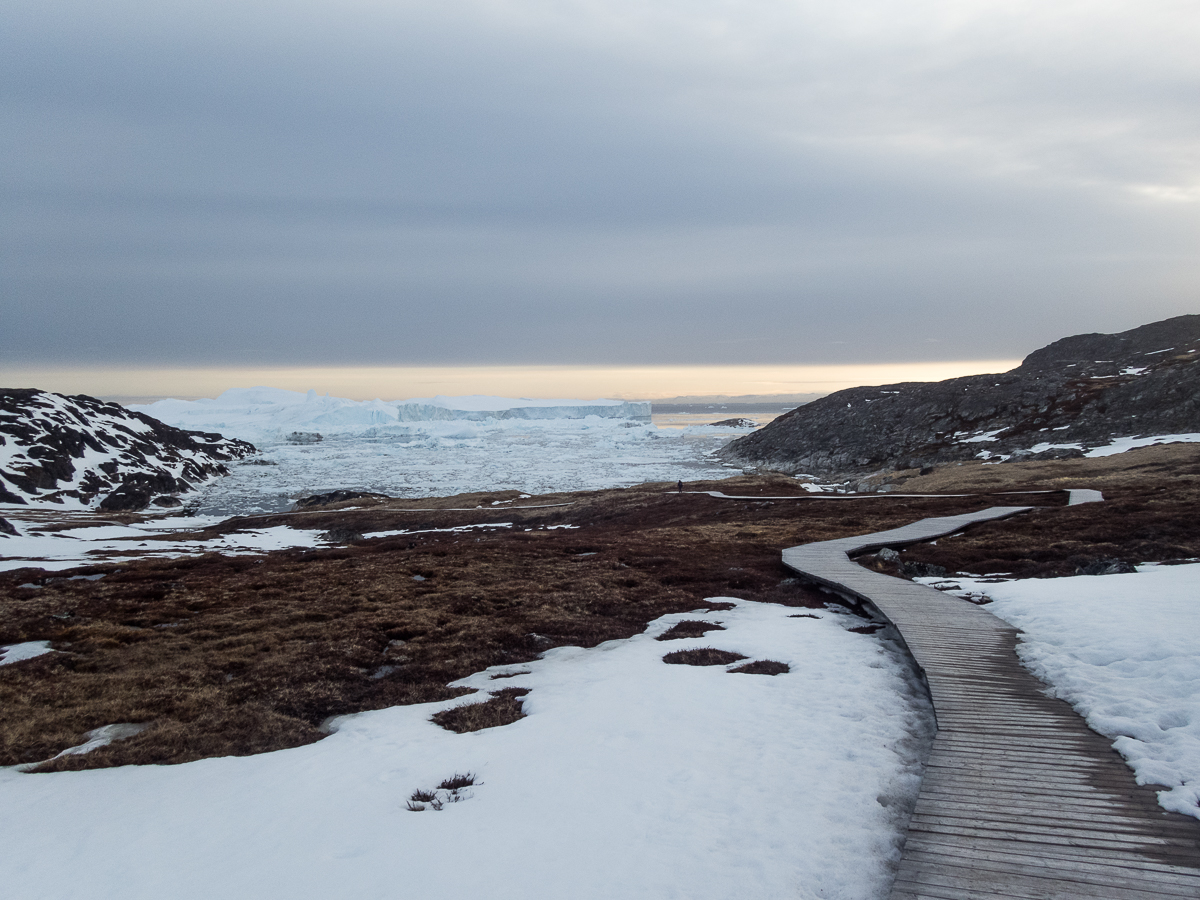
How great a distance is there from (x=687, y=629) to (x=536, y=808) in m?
9.06

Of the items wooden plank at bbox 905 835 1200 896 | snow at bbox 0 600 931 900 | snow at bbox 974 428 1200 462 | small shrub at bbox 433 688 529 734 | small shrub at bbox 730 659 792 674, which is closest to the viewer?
wooden plank at bbox 905 835 1200 896

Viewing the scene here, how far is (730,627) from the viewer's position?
16594mm

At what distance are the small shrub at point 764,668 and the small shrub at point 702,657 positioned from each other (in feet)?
1.70

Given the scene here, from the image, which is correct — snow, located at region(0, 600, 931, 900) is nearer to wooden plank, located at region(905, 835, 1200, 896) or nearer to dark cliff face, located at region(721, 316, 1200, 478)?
wooden plank, located at region(905, 835, 1200, 896)

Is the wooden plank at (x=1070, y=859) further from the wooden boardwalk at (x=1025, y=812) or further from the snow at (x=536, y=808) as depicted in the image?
the snow at (x=536, y=808)

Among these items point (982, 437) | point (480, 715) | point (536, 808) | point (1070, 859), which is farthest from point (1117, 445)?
point (536, 808)

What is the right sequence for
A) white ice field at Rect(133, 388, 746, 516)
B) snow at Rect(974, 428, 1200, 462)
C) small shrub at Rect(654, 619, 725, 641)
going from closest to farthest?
small shrub at Rect(654, 619, 725, 641) → snow at Rect(974, 428, 1200, 462) → white ice field at Rect(133, 388, 746, 516)

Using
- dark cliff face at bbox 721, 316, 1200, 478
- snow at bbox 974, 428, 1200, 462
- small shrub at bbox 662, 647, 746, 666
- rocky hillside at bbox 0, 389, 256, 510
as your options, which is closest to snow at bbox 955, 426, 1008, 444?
dark cliff face at bbox 721, 316, 1200, 478

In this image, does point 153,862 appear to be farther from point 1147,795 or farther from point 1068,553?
point 1068,553

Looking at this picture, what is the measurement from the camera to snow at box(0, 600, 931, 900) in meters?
6.71

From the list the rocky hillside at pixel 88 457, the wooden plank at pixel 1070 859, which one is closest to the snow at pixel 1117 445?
the wooden plank at pixel 1070 859

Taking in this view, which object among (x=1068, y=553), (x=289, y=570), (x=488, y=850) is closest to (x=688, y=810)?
(x=488, y=850)

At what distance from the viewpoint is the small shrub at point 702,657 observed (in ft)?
44.8

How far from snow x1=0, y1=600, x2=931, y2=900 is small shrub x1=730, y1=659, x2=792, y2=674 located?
0.80m
